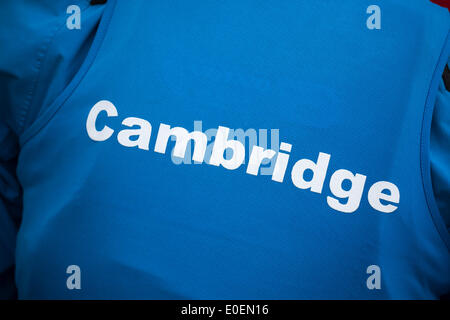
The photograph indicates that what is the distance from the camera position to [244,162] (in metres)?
0.60

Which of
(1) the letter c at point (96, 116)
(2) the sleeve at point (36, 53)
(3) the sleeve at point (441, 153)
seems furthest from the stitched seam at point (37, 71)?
(3) the sleeve at point (441, 153)

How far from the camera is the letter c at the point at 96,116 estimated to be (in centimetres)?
61

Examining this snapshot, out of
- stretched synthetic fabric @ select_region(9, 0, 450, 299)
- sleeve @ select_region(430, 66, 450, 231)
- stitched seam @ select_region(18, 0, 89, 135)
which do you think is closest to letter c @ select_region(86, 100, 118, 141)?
stretched synthetic fabric @ select_region(9, 0, 450, 299)

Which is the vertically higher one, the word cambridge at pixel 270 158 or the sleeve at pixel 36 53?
the sleeve at pixel 36 53

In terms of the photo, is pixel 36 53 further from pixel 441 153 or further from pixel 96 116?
pixel 441 153

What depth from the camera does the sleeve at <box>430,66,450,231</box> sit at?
621 millimetres

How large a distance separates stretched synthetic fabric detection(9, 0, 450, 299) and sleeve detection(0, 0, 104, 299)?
0.17 ft

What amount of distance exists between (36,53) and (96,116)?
6.0 inches

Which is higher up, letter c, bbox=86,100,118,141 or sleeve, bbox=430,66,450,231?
sleeve, bbox=430,66,450,231

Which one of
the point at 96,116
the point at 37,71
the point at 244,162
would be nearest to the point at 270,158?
the point at 244,162

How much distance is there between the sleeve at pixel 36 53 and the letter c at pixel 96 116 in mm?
83

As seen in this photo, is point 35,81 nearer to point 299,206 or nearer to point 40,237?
point 40,237

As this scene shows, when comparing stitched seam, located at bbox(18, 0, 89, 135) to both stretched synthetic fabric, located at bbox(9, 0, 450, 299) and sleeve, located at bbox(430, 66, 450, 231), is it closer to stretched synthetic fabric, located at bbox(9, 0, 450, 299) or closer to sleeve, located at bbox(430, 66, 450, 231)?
stretched synthetic fabric, located at bbox(9, 0, 450, 299)

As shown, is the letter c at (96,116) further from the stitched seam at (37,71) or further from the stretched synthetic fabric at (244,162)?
the stitched seam at (37,71)
